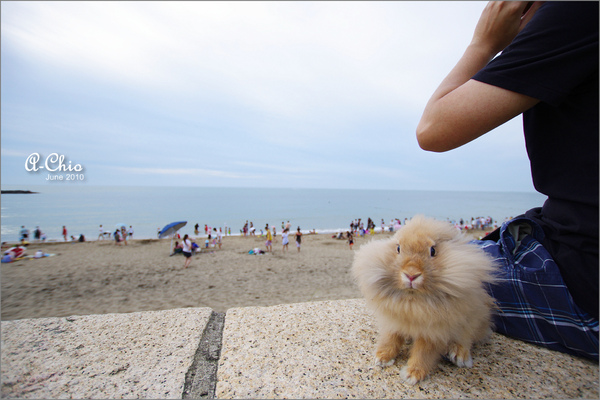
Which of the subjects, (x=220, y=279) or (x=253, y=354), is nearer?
(x=253, y=354)

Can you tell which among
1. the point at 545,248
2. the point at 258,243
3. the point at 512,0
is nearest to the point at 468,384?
the point at 545,248

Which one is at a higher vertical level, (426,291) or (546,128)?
(546,128)

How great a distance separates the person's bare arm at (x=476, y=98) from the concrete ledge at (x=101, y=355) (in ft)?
6.11

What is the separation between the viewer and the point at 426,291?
140cm

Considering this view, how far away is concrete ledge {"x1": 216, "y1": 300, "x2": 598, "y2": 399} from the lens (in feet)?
4.67

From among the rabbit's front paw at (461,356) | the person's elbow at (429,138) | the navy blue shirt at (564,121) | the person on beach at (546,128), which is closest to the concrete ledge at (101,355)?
the rabbit's front paw at (461,356)

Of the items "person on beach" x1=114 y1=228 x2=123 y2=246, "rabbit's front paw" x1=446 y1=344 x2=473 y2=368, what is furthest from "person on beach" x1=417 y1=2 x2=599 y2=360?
"person on beach" x1=114 y1=228 x2=123 y2=246

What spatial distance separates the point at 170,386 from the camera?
1486 mm

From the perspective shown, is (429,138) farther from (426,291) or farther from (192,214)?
(192,214)

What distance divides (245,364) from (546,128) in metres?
2.02

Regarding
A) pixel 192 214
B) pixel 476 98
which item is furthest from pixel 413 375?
pixel 192 214

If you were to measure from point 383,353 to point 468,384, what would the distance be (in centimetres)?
43

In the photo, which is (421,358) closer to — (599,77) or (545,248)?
(545,248)

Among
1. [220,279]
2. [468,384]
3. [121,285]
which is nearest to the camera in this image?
[468,384]
